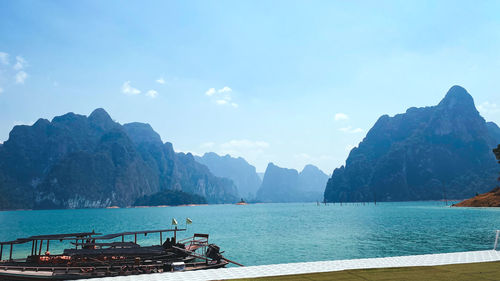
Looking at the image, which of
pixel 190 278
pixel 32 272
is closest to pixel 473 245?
pixel 190 278

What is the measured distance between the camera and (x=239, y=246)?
49.2 metres

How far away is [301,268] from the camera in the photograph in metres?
16.8

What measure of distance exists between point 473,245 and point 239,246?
30.0m

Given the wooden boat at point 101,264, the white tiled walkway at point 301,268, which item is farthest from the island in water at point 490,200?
the wooden boat at point 101,264

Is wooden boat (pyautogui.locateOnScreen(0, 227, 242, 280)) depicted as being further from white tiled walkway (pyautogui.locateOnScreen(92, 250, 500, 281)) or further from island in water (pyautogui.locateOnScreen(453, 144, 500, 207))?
island in water (pyautogui.locateOnScreen(453, 144, 500, 207))

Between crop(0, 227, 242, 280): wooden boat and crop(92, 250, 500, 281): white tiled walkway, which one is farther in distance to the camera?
crop(0, 227, 242, 280): wooden boat

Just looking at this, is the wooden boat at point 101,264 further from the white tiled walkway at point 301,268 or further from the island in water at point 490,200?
the island in water at point 490,200

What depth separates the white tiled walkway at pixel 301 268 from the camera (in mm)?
15648

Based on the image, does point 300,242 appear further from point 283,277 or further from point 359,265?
point 283,277

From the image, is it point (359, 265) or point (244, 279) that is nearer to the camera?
point (244, 279)

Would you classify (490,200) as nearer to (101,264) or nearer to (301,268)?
(301,268)

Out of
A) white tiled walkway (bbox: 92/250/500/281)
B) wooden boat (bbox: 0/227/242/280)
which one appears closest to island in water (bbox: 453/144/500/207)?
white tiled walkway (bbox: 92/250/500/281)

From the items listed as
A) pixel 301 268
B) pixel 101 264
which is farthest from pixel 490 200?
pixel 101 264

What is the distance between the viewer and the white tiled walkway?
15.6m
